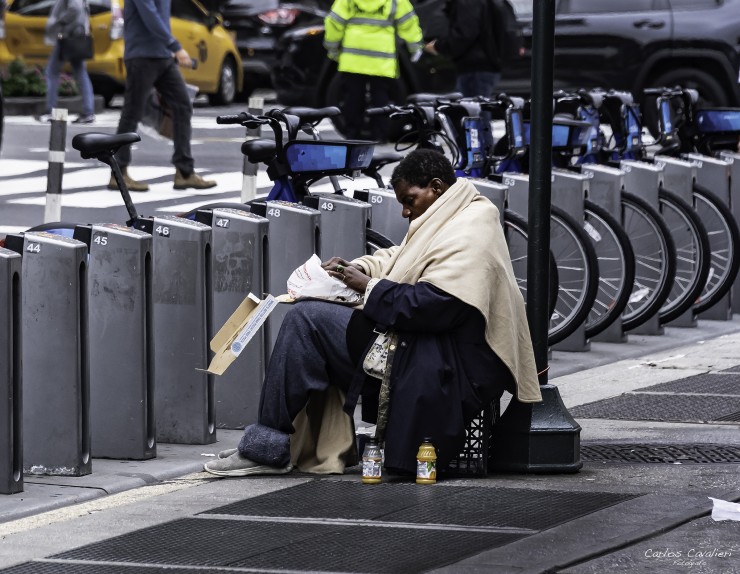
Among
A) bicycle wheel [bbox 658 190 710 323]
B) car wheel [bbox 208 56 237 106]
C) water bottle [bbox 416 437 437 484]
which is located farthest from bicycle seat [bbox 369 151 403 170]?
car wheel [bbox 208 56 237 106]

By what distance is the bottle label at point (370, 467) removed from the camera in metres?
6.24

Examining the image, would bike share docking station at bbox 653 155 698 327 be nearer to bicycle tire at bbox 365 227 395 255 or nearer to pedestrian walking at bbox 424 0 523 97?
bicycle tire at bbox 365 227 395 255

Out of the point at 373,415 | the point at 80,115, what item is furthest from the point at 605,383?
the point at 80,115

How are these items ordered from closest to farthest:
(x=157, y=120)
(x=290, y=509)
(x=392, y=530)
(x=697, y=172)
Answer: (x=392, y=530)
(x=290, y=509)
(x=697, y=172)
(x=157, y=120)

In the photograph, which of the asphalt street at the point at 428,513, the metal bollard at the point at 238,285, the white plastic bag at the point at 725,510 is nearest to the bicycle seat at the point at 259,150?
the metal bollard at the point at 238,285

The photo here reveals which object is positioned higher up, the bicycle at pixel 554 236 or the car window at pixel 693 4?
the car window at pixel 693 4

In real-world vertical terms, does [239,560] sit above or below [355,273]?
below

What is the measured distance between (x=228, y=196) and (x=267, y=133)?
543cm

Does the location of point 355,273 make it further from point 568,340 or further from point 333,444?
point 568,340

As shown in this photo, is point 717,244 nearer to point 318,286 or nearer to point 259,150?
point 259,150

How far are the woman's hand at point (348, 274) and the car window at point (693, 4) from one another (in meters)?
12.1

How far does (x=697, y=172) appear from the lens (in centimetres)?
1091

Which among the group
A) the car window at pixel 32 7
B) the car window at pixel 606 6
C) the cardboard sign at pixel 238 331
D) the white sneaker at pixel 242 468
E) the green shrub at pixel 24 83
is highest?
the car window at pixel 606 6

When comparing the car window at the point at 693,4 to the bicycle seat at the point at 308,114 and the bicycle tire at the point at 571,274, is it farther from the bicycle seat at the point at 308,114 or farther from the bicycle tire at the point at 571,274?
the bicycle seat at the point at 308,114
